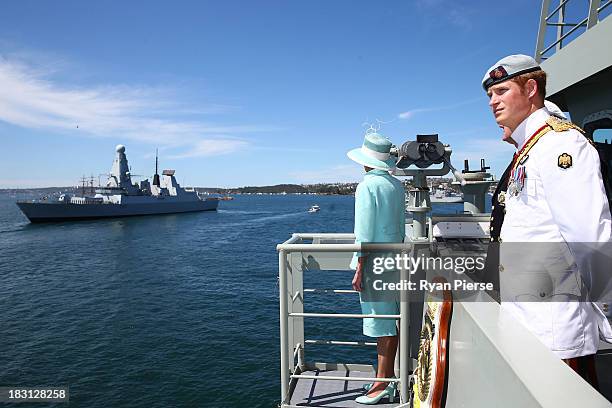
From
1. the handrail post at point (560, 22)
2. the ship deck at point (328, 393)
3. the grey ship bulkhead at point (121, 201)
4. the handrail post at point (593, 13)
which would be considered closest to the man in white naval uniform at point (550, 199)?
the ship deck at point (328, 393)

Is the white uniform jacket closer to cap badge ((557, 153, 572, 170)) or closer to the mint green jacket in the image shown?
cap badge ((557, 153, 572, 170))

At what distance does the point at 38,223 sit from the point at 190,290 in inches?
1890

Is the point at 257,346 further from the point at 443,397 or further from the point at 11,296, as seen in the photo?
the point at 11,296

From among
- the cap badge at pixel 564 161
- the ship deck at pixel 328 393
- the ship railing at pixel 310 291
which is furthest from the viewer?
the ship deck at pixel 328 393

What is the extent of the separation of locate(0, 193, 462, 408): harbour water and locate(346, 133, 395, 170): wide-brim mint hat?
8.55 m

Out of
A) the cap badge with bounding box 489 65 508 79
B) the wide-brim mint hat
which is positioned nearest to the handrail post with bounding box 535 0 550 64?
the wide-brim mint hat

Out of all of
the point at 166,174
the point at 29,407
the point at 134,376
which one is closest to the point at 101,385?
the point at 134,376

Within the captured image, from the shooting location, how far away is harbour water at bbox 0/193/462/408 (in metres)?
10.4

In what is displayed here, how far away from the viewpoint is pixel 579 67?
3.94 metres

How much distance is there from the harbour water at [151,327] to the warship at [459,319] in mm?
7264

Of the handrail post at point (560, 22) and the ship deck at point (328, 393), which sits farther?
the handrail post at point (560, 22)

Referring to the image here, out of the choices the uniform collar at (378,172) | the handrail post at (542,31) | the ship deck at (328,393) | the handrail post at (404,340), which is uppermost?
the handrail post at (542,31)

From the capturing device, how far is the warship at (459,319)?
1.14 m

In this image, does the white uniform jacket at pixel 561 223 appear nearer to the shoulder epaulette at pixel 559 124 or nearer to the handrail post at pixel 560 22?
the shoulder epaulette at pixel 559 124
